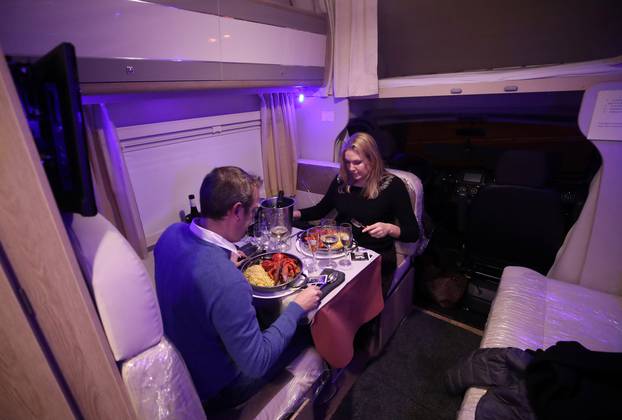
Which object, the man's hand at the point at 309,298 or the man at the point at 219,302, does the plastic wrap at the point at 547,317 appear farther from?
the man at the point at 219,302

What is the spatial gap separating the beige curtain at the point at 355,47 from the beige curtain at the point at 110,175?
1.68 metres

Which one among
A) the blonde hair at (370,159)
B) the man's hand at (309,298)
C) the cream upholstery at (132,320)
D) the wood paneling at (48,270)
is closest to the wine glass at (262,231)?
the man's hand at (309,298)

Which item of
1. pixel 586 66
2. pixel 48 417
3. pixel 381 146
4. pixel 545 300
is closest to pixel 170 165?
pixel 48 417

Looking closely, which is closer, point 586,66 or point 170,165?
point 586,66

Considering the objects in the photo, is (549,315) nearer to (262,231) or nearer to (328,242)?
(328,242)

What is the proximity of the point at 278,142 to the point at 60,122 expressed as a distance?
6.85ft

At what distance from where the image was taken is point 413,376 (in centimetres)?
199

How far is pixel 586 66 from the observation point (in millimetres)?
1817

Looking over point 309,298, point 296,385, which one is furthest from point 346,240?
point 296,385

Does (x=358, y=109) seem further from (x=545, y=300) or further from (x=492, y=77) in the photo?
(x=545, y=300)

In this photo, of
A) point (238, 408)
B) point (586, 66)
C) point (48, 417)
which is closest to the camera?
point (48, 417)

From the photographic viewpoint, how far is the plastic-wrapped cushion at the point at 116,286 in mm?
737

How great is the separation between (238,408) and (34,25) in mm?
1689

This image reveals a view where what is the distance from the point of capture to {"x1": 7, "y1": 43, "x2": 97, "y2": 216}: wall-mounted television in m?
0.63
